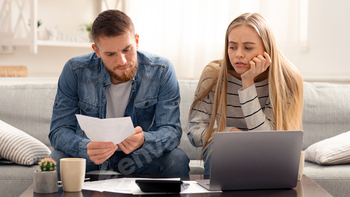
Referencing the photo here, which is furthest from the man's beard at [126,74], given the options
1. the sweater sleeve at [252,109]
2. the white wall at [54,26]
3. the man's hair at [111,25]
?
the white wall at [54,26]

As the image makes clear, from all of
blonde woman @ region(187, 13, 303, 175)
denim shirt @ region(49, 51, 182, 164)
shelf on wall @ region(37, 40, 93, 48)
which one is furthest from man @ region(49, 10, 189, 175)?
shelf on wall @ region(37, 40, 93, 48)

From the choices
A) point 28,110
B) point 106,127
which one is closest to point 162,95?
point 106,127

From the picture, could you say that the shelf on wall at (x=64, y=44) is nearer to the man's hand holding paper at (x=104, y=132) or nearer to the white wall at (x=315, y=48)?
the white wall at (x=315, y=48)

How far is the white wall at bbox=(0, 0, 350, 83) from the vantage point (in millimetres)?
2498

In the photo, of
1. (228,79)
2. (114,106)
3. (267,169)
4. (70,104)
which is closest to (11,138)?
(70,104)

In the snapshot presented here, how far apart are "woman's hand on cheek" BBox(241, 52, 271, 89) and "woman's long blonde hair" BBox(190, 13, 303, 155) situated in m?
0.05

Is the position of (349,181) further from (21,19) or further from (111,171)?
(21,19)

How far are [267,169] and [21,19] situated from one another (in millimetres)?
1990

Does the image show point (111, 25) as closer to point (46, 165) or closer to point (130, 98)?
point (130, 98)

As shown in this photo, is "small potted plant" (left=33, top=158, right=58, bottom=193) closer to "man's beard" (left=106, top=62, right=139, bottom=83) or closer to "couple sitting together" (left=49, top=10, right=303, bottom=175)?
"couple sitting together" (left=49, top=10, right=303, bottom=175)

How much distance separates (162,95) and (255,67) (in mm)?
407

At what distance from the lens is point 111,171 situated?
141 centimetres

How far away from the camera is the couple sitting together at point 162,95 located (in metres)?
1.39

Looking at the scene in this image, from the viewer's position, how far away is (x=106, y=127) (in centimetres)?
98
